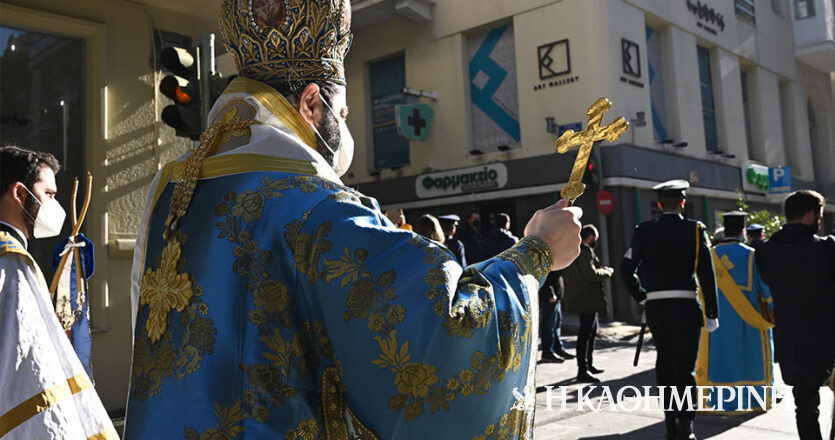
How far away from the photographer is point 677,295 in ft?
18.4

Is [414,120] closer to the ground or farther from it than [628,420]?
farther from it

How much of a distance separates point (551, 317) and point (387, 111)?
1098 cm

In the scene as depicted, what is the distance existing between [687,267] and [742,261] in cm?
177

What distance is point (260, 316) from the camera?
1536mm

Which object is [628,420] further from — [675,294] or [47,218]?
[47,218]

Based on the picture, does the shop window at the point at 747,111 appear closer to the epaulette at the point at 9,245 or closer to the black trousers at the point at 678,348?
the black trousers at the point at 678,348

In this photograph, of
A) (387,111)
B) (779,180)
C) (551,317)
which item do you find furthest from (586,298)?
(779,180)

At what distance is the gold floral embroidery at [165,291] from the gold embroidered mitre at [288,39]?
1.70 feet

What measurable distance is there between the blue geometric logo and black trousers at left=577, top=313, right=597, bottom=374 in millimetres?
9010

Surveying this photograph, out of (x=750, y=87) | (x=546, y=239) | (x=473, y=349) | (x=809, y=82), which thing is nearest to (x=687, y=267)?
(x=546, y=239)

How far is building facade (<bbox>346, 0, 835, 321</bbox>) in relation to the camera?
16.1 meters

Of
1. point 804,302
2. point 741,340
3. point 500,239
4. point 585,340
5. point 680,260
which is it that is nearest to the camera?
point 804,302

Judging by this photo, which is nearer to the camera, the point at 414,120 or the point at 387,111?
the point at 414,120

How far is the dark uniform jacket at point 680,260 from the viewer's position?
5.64 metres
